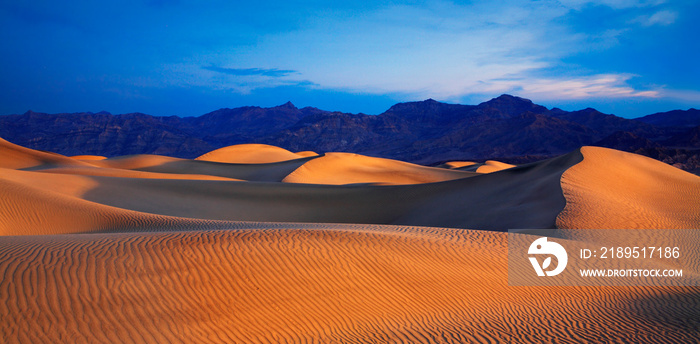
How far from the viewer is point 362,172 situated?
39.0 m

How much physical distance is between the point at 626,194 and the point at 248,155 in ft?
154

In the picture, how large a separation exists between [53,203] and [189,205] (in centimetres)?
641

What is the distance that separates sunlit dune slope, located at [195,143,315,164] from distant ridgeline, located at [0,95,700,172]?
3609cm

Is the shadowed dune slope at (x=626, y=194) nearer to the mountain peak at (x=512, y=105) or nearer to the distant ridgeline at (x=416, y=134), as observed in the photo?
the distant ridgeline at (x=416, y=134)

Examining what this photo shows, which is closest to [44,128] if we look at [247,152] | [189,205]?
[247,152]

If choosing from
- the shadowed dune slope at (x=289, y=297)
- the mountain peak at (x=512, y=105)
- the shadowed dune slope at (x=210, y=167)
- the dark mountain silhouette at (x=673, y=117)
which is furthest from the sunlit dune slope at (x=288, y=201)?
the dark mountain silhouette at (x=673, y=117)

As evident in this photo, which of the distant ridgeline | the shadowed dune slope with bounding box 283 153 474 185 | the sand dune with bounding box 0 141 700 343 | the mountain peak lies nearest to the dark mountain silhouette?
the distant ridgeline

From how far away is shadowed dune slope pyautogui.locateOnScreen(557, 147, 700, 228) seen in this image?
13.3 m

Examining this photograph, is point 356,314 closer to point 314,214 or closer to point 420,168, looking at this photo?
point 314,214

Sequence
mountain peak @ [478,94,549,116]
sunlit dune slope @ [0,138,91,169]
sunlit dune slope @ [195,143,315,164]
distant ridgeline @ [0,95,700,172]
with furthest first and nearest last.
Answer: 1. mountain peak @ [478,94,549,116]
2. distant ridgeline @ [0,95,700,172]
3. sunlit dune slope @ [195,143,315,164]
4. sunlit dune slope @ [0,138,91,169]

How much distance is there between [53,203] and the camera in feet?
43.3

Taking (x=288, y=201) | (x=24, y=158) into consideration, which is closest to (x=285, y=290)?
(x=288, y=201)

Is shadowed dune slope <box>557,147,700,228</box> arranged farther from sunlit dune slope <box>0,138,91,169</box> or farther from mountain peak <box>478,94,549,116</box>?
mountain peak <box>478,94,549,116</box>

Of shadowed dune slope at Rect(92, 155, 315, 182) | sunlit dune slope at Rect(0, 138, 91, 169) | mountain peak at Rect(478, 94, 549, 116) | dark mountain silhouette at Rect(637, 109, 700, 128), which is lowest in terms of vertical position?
shadowed dune slope at Rect(92, 155, 315, 182)
